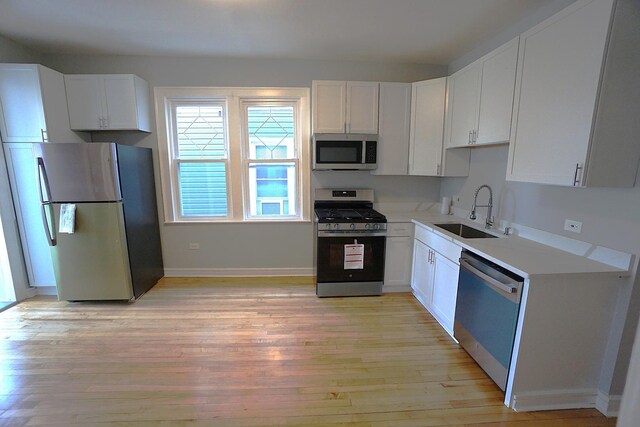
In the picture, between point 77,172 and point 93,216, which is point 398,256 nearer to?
point 93,216

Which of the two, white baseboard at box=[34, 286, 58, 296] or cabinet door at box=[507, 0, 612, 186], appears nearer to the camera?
cabinet door at box=[507, 0, 612, 186]

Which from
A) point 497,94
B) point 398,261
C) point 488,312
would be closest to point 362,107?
point 497,94

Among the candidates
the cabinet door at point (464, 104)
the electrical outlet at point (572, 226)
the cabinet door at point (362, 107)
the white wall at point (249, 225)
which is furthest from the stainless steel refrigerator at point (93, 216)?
the electrical outlet at point (572, 226)

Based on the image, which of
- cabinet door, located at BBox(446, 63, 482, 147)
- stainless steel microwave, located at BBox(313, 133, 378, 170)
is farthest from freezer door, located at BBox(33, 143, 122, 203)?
cabinet door, located at BBox(446, 63, 482, 147)

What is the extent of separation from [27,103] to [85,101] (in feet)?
1.50

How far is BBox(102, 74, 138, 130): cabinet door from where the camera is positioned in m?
2.98

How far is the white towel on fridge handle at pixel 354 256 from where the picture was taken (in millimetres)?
3019

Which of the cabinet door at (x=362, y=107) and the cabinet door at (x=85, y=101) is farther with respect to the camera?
the cabinet door at (x=362, y=107)

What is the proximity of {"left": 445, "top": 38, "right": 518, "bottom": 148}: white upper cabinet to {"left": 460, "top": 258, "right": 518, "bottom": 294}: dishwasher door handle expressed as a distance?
101cm

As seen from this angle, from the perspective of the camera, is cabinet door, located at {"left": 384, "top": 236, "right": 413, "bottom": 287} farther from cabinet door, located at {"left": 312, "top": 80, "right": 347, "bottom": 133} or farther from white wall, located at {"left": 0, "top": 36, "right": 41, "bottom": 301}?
white wall, located at {"left": 0, "top": 36, "right": 41, "bottom": 301}

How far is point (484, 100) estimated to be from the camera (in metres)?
2.34

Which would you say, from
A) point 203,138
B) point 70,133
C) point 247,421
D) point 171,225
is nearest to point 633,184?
point 247,421

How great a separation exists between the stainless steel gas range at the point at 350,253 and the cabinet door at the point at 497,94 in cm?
126

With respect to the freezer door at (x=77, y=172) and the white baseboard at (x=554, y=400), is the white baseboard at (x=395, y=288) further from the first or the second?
the freezer door at (x=77, y=172)
